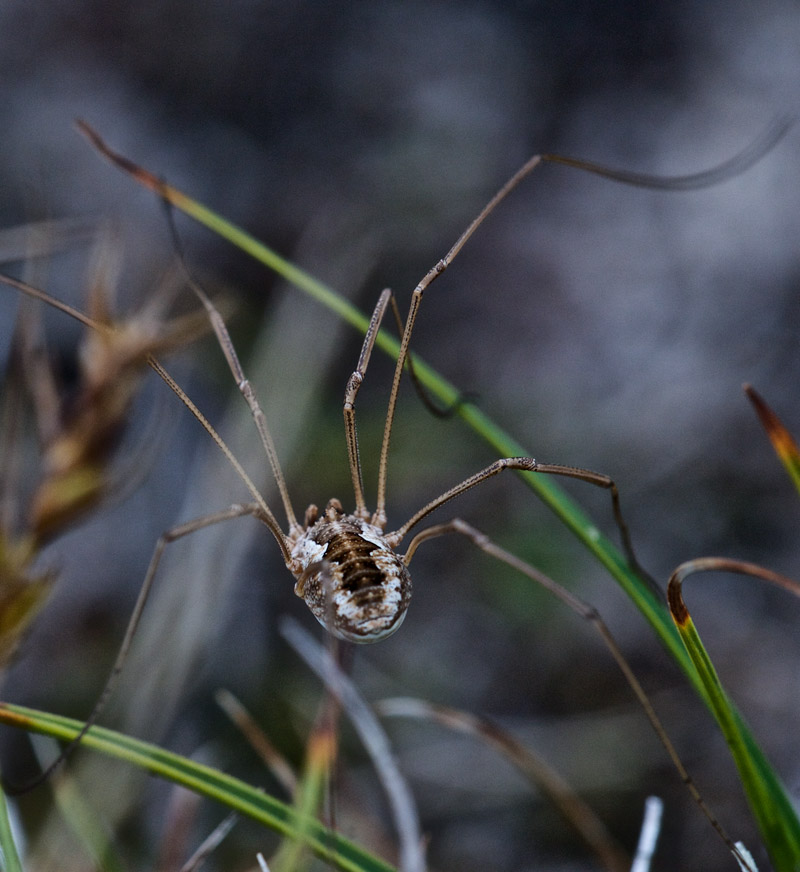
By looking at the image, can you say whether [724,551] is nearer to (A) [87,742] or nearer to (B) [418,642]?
(B) [418,642]

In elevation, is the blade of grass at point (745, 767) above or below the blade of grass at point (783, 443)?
below

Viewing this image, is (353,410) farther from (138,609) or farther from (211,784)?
(211,784)

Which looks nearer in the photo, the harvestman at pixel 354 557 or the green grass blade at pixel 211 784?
the green grass blade at pixel 211 784

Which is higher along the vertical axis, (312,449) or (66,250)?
(66,250)

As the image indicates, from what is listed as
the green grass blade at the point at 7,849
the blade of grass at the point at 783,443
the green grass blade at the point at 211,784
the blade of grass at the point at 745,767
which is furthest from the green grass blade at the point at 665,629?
the green grass blade at the point at 7,849

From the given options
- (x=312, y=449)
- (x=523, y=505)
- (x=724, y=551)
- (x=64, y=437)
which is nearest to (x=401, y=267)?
(x=312, y=449)

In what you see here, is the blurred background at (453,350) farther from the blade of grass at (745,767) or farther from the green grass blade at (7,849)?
the blade of grass at (745,767)

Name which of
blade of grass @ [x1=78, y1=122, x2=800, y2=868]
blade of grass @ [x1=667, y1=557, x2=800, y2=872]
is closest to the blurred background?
blade of grass @ [x1=78, y1=122, x2=800, y2=868]
